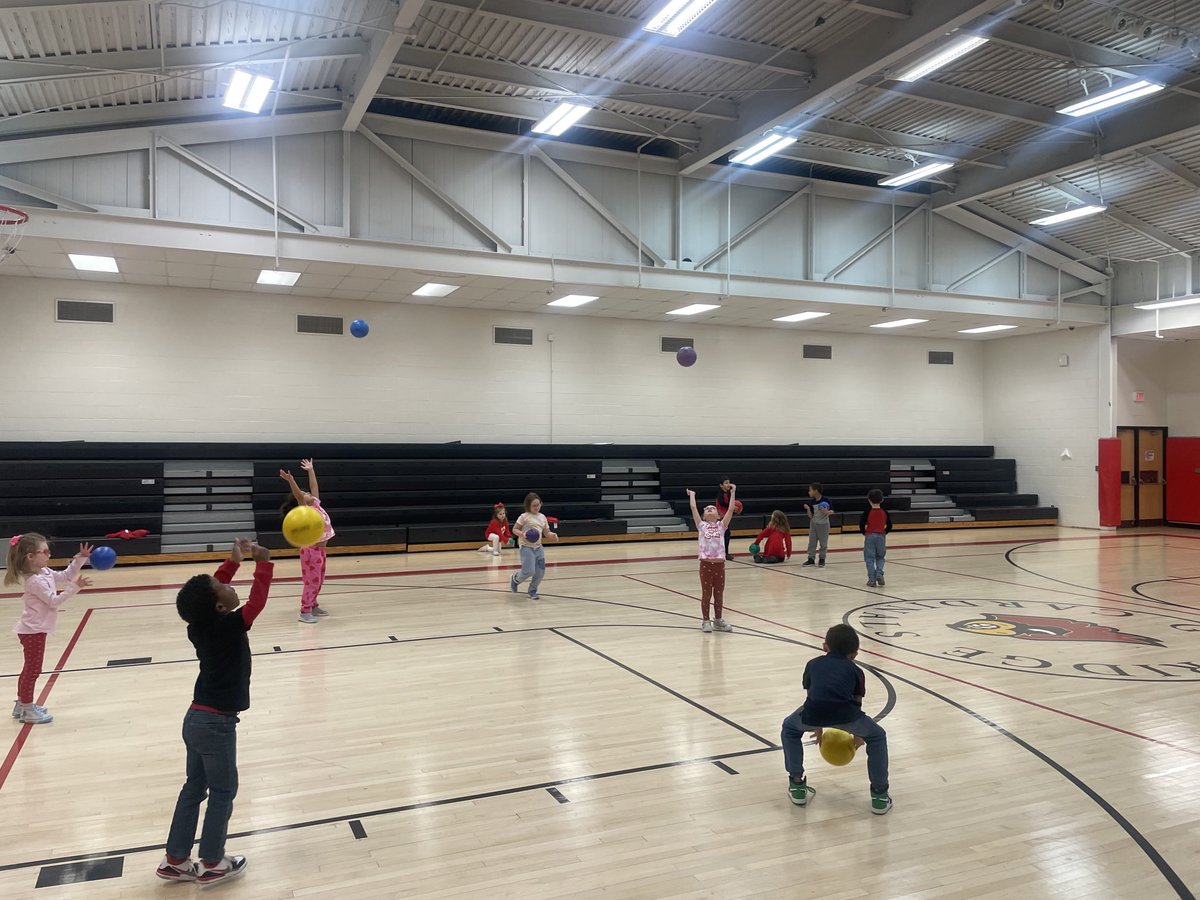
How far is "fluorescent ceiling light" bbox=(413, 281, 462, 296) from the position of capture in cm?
1412

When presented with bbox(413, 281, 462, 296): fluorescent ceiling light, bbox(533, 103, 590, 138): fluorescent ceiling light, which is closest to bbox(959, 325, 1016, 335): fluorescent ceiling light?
bbox(533, 103, 590, 138): fluorescent ceiling light

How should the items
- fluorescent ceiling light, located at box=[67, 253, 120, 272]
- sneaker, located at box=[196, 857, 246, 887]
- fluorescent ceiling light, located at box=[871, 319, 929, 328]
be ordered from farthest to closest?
fluorescent ceiling light, located at box=[871, 319, 929, 328]
fluorescent ceiling light, located at box=[67, 253, 120, 272]
sneaker, located at box=[196, 857, 246, 887]

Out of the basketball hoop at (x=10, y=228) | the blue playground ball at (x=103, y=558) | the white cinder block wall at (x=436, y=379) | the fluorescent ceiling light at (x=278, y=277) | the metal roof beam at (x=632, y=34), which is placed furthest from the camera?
the white cinder block wall at (x=436, y=379)

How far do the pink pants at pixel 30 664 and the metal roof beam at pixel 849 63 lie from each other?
9717 millimetres

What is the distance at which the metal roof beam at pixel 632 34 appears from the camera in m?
9.42

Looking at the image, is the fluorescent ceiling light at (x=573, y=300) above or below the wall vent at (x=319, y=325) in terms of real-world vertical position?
above

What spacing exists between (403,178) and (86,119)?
4.11 meters

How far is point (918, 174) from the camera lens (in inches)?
555

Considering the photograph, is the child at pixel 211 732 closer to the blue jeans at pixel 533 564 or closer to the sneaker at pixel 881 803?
the sneaker at pixel 881 803

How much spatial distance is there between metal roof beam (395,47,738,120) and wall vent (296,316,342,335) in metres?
5.65

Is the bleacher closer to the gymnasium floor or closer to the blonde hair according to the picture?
the gymnasium floor

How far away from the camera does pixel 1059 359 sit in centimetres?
1919

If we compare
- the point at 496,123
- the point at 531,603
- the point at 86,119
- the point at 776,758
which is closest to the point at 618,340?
the point at 496,123

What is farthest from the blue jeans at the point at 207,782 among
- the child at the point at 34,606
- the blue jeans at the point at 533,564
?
the blue jeans at the point at 533,564
